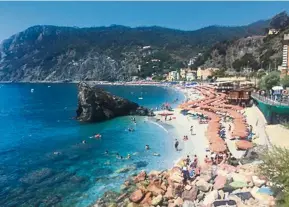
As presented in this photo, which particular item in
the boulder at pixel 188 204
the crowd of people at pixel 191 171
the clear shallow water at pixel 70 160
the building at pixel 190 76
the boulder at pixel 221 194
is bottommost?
the clear shallow water at pixel 70 160

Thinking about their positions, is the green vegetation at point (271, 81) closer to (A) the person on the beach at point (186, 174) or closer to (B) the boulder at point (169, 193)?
(A) the person on the beach at point (186, 174)

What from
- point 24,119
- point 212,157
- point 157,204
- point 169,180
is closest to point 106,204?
point 157,204

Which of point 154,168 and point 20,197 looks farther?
point 154,168

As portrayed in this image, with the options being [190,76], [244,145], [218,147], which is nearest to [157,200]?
[218,147]

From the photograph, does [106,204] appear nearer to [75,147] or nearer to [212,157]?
[212,157]

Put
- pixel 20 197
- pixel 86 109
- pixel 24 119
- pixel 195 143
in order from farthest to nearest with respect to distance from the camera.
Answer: pixel 24 119
pixel 86 109
pixel 195 143
pixel 20 197

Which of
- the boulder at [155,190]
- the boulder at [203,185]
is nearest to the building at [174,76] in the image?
the boulder at [155,190]
